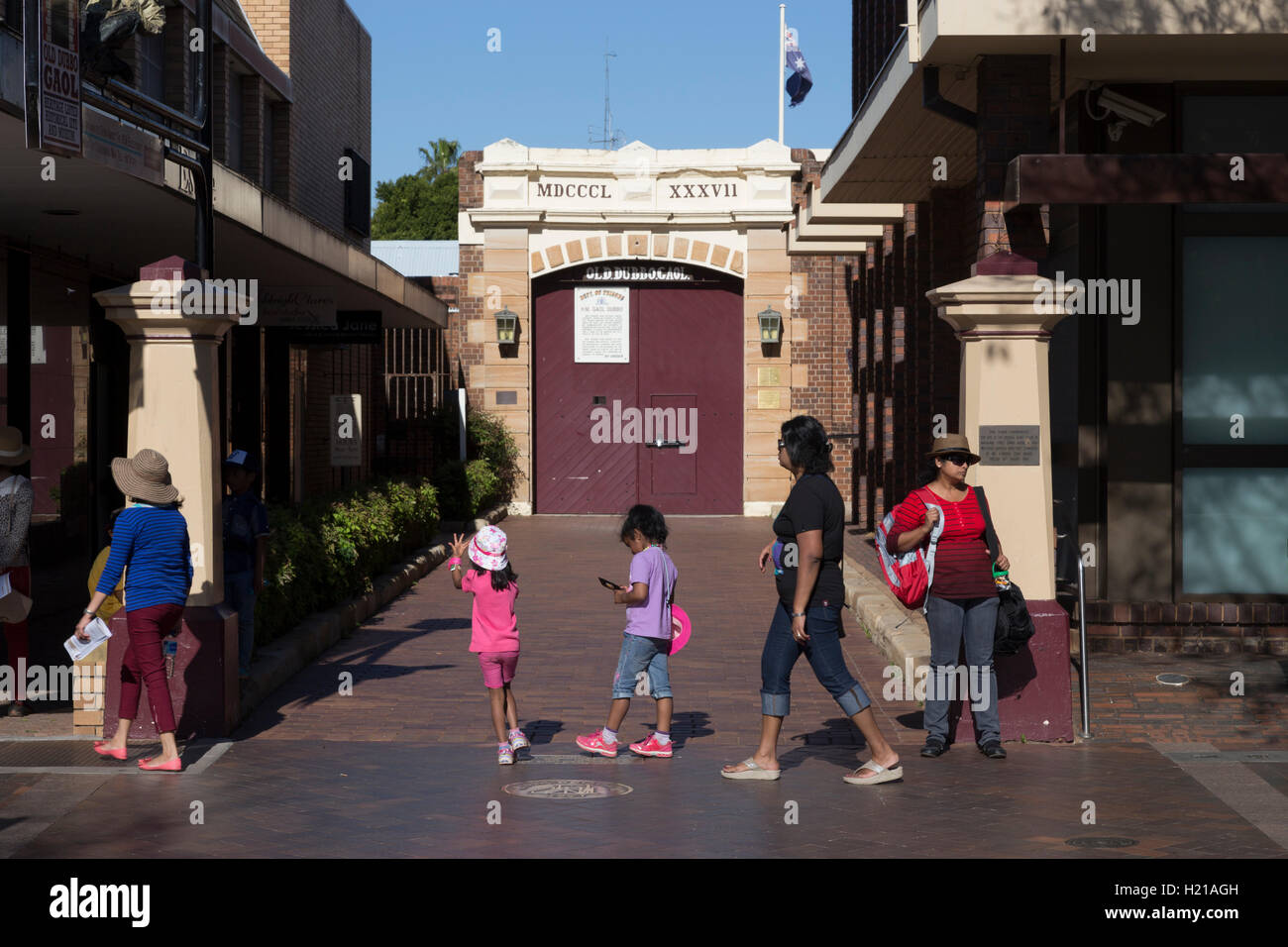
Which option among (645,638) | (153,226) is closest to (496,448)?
(153,226)

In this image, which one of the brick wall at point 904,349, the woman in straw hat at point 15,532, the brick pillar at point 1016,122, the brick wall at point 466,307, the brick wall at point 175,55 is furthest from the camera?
the brick wall at point 466,307

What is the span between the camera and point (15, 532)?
965cm

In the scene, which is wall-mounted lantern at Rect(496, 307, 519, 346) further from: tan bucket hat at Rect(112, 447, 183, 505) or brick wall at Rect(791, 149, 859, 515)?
tan bucket hat at Rect(112, 447, 183, 505)

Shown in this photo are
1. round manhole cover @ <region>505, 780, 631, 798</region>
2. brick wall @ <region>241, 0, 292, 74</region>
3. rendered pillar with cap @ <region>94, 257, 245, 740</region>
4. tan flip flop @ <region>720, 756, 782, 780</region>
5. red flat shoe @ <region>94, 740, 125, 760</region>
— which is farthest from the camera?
brick wall @ <region>241, 0, 292, 74</region>

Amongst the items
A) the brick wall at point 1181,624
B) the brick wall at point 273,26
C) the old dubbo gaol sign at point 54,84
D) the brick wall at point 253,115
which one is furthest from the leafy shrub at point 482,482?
the old dubbo gaol sign at point 54,84

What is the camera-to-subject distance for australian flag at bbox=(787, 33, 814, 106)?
31750 millimetres

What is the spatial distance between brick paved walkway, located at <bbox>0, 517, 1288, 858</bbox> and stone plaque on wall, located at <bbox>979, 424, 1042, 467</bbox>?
5.40 feet

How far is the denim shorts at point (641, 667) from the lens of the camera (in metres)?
8.76

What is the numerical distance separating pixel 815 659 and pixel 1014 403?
2329 millimetres

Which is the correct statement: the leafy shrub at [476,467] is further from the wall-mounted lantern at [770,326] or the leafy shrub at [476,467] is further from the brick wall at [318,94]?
the wall-mounted lantern at [770,326]

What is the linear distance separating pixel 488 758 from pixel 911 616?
5.47 meters

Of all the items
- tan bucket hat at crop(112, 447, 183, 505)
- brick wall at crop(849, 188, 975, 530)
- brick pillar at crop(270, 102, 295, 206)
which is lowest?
tan bucket hat at crop(112, 447, 183, 505)

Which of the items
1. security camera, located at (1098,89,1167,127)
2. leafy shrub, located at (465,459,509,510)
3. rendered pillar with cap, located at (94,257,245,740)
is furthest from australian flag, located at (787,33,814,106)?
rendered pillar with cap, located at (94,257,245,740)

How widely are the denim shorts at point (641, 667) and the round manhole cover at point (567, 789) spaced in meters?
0.77
